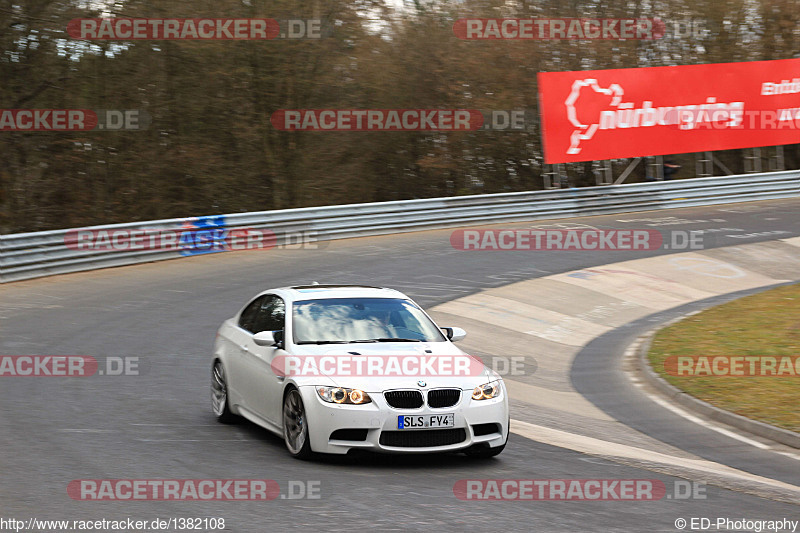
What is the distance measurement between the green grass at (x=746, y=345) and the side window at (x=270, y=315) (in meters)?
5.23

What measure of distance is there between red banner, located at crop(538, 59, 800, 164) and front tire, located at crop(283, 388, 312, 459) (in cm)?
2164

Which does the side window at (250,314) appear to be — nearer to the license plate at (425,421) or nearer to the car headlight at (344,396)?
the car headlight at (344,396)

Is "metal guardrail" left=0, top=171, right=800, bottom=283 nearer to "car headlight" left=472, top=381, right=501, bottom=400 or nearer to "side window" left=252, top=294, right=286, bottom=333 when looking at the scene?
"side window" left=252, top=294, right=286, bottom=333

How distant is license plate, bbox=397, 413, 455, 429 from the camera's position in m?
7.87

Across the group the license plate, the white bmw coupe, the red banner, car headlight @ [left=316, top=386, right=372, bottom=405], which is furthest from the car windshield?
the red banner

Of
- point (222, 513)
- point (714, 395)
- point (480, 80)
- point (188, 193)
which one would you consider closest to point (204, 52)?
point (188, 193)

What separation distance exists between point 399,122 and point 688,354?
1809 cm

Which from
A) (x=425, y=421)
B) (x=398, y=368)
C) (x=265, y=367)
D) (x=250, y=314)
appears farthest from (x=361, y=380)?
(x=250, y=314)

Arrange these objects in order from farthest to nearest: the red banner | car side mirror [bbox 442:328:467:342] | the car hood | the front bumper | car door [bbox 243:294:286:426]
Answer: the red banner, car side mirror [bbox 442:328:467:342], car door [bbox 243:294:286:426], the car hood, the front bumper

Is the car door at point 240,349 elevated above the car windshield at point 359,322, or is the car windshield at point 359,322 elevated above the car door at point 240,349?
the car windshield at point 359,322

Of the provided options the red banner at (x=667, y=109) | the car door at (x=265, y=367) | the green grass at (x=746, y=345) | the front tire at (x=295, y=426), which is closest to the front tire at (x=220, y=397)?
the car door at (x=265, y=367)

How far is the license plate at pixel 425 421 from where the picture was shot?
25.8 ft

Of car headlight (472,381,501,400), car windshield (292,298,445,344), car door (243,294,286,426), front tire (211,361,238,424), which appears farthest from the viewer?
front tire (211,361,238,424)

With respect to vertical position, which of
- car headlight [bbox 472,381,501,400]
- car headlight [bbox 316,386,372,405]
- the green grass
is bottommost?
the green grass
